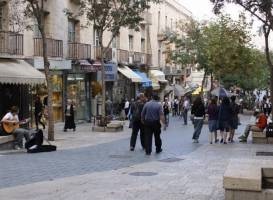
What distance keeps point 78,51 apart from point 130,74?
8.53 metres

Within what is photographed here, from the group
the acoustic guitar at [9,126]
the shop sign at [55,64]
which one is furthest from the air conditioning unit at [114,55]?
the acoustic guitar at [9,126]

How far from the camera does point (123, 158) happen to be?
49.9 ft

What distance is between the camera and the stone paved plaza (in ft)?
31.7

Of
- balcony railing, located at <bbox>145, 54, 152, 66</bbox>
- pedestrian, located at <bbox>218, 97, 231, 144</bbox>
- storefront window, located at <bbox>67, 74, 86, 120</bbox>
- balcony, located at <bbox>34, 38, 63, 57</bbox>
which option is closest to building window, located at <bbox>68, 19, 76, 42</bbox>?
storefront window, located at <bbox>67, 74, 86, 120</bbox>

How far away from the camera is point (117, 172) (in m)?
12.4

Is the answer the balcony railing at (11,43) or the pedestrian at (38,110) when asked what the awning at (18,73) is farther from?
the pedestrian at (38,110)

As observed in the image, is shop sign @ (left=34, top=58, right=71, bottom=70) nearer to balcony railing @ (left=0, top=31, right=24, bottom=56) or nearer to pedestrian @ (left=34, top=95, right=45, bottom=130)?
balcony railing @ (left=0, top=31, right=24, bottom=56)

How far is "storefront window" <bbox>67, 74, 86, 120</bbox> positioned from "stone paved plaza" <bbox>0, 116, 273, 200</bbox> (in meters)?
14.2

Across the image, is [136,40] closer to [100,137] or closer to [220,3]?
[100,137]

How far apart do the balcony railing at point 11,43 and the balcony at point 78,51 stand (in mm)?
6100

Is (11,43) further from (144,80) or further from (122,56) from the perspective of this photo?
(144,80)

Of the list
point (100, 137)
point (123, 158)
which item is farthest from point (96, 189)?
point (100, 137)

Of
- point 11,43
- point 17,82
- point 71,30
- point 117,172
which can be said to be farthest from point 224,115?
point 71,30

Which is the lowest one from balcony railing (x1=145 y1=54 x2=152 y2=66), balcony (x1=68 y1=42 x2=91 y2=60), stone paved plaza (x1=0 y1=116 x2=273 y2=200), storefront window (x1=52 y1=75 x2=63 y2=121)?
stone paved plaza (x1=0 y1=116 x2=273 y2=200)
